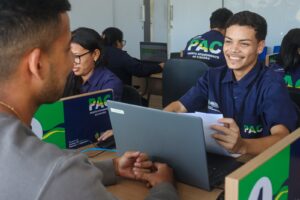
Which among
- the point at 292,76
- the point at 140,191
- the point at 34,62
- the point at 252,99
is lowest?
the point at 140,191

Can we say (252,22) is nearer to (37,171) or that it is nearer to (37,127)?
(37,127)

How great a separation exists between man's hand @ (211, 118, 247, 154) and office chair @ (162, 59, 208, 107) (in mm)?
1786

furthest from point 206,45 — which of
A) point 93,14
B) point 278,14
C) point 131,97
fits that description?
point 93,14

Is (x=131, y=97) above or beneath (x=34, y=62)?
beneath

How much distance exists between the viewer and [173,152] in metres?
1.32

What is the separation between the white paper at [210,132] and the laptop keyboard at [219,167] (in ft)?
0.08

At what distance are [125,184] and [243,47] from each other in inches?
34.9

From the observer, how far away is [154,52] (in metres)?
4.66

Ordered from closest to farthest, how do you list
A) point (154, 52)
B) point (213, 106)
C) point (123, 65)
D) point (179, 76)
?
point (213, 106) < point (179, 76) < point (123, 65) < point (154, 52)

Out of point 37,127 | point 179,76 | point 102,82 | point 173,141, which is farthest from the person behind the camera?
point 179,76

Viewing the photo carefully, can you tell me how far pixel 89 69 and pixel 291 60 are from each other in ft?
5.66

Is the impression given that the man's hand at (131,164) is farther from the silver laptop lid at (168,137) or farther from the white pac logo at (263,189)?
the white pac logo at (263,189)

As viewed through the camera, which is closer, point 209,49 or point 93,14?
point 209,49

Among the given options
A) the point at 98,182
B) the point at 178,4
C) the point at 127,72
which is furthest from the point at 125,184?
the point at 178,4
